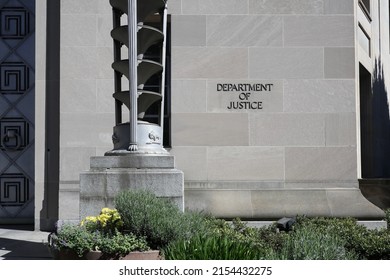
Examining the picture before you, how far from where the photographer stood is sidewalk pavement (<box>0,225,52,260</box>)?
28.9ft

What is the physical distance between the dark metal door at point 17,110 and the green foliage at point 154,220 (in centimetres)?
738

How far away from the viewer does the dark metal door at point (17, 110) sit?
46.4ft

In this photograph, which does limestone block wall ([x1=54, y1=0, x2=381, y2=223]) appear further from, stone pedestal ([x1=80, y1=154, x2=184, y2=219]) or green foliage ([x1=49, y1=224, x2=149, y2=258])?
green foliage ([x1=49, y1=224, x2=149, y2=258])

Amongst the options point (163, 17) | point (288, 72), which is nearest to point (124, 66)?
point (163, 17)

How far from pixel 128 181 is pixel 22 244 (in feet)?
9.76

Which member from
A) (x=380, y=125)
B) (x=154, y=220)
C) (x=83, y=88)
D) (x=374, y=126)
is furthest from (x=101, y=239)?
(x=380, y=125)

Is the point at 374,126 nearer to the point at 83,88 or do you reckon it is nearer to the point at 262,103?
the point at 262,103

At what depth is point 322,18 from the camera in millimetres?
12750

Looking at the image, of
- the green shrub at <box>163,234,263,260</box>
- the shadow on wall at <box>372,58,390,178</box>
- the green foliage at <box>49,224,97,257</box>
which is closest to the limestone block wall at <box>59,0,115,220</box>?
the green foliage at <box>49,224,97,257</box>

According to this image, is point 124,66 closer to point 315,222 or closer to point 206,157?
point 206,157

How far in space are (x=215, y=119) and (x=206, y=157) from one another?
3.14 ft

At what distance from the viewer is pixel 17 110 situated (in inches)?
559

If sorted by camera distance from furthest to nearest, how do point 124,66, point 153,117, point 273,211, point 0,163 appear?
point 0,163, point 153,117, point 273,211, point 124,66

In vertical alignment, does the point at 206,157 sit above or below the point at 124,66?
below
